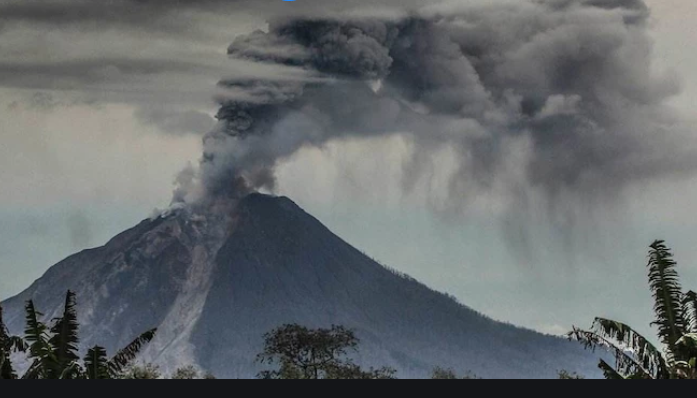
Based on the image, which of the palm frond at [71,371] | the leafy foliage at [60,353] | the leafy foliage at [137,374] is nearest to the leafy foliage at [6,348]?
the leafy foliage at [60,353]

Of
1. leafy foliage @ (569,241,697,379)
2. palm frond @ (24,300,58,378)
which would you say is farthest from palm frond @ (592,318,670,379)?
palm frond @ (24,300,58,378)

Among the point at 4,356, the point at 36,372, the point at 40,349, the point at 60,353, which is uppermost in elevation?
the point at 60,353

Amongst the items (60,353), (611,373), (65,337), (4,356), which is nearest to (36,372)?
(4,356)

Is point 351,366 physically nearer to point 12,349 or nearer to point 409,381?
point 12,349

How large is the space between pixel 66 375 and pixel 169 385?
10.2 m

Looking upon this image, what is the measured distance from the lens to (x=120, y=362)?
28609 millimetres

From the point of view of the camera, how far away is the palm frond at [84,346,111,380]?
28.2 m

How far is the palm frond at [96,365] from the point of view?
92.4ft

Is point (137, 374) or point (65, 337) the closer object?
point (65, 337)

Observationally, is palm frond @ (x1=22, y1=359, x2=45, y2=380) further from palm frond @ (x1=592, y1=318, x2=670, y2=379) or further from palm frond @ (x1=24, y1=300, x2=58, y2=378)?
palm frond @ (x1=592, y1=318, x2=670, y2=379)

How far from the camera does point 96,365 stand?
2845 centimetres

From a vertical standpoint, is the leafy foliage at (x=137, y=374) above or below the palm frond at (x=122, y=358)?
above

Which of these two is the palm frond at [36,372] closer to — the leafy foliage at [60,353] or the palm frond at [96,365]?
the leafy foliage at [60,353]

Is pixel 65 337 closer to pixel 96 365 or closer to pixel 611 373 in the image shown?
pixel 96 365
